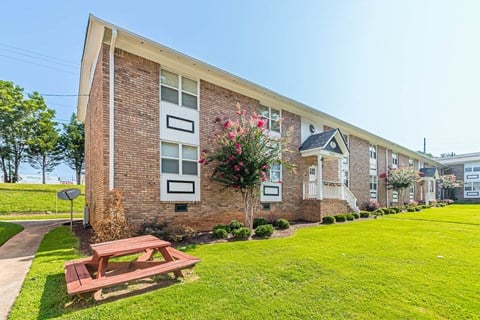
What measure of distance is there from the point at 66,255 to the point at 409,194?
29943 millimetres

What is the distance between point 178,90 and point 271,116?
5.53 m

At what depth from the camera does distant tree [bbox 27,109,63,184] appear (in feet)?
94.9

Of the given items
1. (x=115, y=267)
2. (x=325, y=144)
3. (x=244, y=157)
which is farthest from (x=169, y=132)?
(x=325, y=144)

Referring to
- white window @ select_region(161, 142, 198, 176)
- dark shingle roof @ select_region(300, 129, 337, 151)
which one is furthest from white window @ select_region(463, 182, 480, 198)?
white window @ select_region(161, 142, 198, 176)

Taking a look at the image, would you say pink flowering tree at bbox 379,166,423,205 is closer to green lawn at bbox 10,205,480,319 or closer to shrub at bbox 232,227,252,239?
green lawn at bbox 10,205,480,319

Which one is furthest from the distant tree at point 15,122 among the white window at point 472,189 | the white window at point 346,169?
the white window at point 472,189

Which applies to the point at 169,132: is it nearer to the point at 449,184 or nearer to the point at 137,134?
the point at 137,134

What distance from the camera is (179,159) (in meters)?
9.52

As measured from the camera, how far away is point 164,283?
439cm

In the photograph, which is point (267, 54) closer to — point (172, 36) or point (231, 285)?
point (172, 36)

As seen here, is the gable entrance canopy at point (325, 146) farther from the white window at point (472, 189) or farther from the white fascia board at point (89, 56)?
the white window at point (472, 189)

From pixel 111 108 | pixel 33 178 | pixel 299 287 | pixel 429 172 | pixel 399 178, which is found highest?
pixel 111 108

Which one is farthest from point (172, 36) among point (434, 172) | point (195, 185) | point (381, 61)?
point (434, 172)

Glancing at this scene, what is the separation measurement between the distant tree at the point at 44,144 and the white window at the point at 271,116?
2897 centimetres
